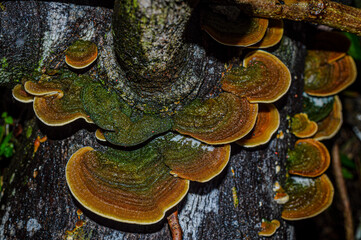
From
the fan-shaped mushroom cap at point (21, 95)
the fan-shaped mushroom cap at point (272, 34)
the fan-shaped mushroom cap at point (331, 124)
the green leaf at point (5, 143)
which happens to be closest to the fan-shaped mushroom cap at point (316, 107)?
the fan-shaped mushroom cap at point (331, 124)

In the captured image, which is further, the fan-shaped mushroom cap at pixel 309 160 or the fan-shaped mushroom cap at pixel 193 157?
the fan-shaped mushroom cap at pixel 309 160

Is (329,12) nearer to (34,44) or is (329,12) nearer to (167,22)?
(167,22)

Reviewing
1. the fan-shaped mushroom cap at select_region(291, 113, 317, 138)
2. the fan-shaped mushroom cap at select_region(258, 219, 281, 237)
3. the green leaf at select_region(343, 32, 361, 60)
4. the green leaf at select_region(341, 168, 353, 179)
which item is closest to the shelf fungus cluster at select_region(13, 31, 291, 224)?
the fan-shaped mushroom cap at select_region(291, 113, 317, 138)

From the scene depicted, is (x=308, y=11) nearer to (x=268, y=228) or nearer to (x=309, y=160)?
(x=309, y=160)

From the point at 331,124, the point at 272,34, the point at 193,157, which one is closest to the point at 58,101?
the point at 193,157

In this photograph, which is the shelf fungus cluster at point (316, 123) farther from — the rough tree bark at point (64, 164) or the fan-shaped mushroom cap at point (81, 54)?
the fan-shaped mushroom cap at point (81, 54)

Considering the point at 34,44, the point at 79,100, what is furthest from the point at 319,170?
the point at 34,44
